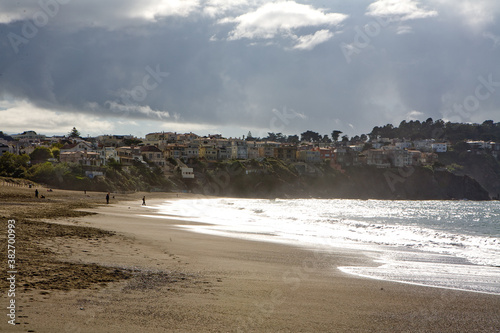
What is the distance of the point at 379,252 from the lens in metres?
17.9

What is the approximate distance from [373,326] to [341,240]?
1512 centimetres

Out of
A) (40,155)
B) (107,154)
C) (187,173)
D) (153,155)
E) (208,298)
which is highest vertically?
(153,155)

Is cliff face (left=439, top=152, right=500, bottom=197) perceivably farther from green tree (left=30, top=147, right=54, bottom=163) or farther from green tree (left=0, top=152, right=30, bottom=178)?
green tree (left=0, top=152, right=30, bottom=178)

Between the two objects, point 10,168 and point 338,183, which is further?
point 338,183

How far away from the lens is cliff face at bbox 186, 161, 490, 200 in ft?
378

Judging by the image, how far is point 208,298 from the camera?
8359 millimetres

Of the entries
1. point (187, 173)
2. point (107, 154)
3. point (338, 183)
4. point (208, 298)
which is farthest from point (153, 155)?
point (208, 298)

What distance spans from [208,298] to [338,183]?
447ft

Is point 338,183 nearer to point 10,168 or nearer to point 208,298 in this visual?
point 10,168

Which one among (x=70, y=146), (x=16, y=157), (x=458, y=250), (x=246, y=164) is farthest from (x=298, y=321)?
(x=246, y=164)

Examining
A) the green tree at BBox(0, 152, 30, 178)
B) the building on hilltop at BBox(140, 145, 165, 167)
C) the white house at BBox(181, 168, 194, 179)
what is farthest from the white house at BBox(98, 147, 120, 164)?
the green tree at BBox(0, 152, 30, 178)

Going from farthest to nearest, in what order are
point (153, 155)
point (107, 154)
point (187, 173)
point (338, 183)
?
point (338, 183)
point (153, 155)
point (187, 173)
point (107, 154)

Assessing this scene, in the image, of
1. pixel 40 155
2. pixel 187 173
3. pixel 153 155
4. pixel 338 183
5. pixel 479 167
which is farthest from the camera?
pixel 479 167

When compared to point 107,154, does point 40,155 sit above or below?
below
